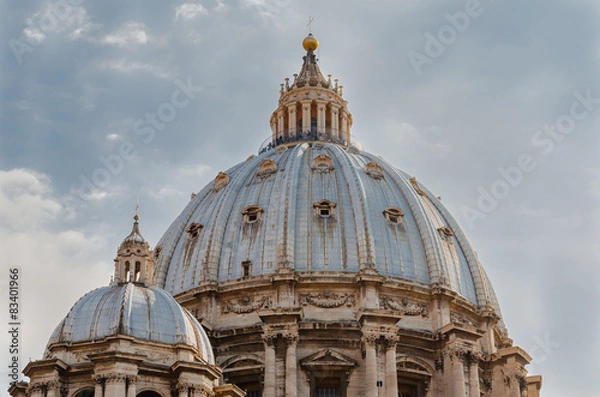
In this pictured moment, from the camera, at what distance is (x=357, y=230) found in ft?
222

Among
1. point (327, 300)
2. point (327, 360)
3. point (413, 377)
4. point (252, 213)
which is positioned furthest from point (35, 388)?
point (252, 213)

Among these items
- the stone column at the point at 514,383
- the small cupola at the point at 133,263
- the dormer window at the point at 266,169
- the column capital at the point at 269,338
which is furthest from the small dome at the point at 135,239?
the stone column at the point at 514,383

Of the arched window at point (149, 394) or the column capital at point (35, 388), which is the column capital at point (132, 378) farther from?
the column capital at point (35, 388)

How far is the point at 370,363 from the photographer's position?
60000 millimetres

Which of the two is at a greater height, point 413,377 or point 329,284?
point 329,284

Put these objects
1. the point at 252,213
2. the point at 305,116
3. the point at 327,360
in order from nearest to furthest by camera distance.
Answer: the point at 327,360 < the point at 252,213 < the point at 305,116

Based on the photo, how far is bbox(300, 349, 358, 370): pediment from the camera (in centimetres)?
6097

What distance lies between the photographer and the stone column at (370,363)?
59281 mm

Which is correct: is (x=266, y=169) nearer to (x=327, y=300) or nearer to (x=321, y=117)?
(x=321, y=117)

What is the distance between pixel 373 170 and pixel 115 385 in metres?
30.4

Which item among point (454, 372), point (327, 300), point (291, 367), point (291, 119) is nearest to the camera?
point (291, 367)

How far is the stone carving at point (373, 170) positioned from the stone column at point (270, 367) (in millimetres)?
16750

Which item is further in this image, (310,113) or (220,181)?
(310,113)

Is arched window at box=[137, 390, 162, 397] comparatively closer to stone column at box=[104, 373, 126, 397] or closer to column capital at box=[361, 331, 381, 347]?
stone column at box=[104, 373, 126, 397]
